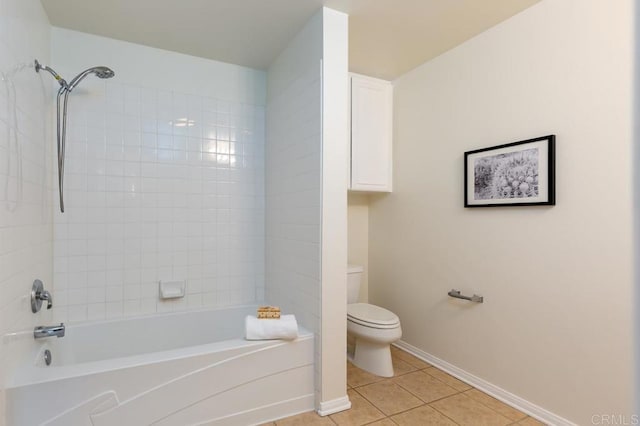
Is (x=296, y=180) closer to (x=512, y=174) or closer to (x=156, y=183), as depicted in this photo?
(x=156, y=183)

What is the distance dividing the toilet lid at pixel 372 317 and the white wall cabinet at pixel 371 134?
94cm

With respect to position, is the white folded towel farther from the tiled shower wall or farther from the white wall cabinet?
the white wall cabinet

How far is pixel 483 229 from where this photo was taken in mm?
2186

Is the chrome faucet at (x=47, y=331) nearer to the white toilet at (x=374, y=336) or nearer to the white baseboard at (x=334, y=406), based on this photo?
the white baseboard at (x=334, y=406)

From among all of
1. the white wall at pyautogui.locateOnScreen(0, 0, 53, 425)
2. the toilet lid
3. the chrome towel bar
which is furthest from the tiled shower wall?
the white wall at pyautogui.locateOnScreen(0, 0, 53, 425)

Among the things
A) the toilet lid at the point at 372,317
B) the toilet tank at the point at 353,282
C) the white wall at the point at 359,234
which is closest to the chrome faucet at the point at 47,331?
the toilet lid at the point at 372,317

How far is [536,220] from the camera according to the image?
189 centimetres

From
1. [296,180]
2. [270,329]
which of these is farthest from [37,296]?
[296,180]

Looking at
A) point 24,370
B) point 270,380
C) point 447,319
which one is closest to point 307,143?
point 270,380

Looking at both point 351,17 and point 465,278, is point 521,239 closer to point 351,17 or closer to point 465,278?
point 465,278

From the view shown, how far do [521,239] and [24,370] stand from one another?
8.53 ft

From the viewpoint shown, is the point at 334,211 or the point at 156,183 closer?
the point at 334,211

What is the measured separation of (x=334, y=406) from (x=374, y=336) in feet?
1.75
